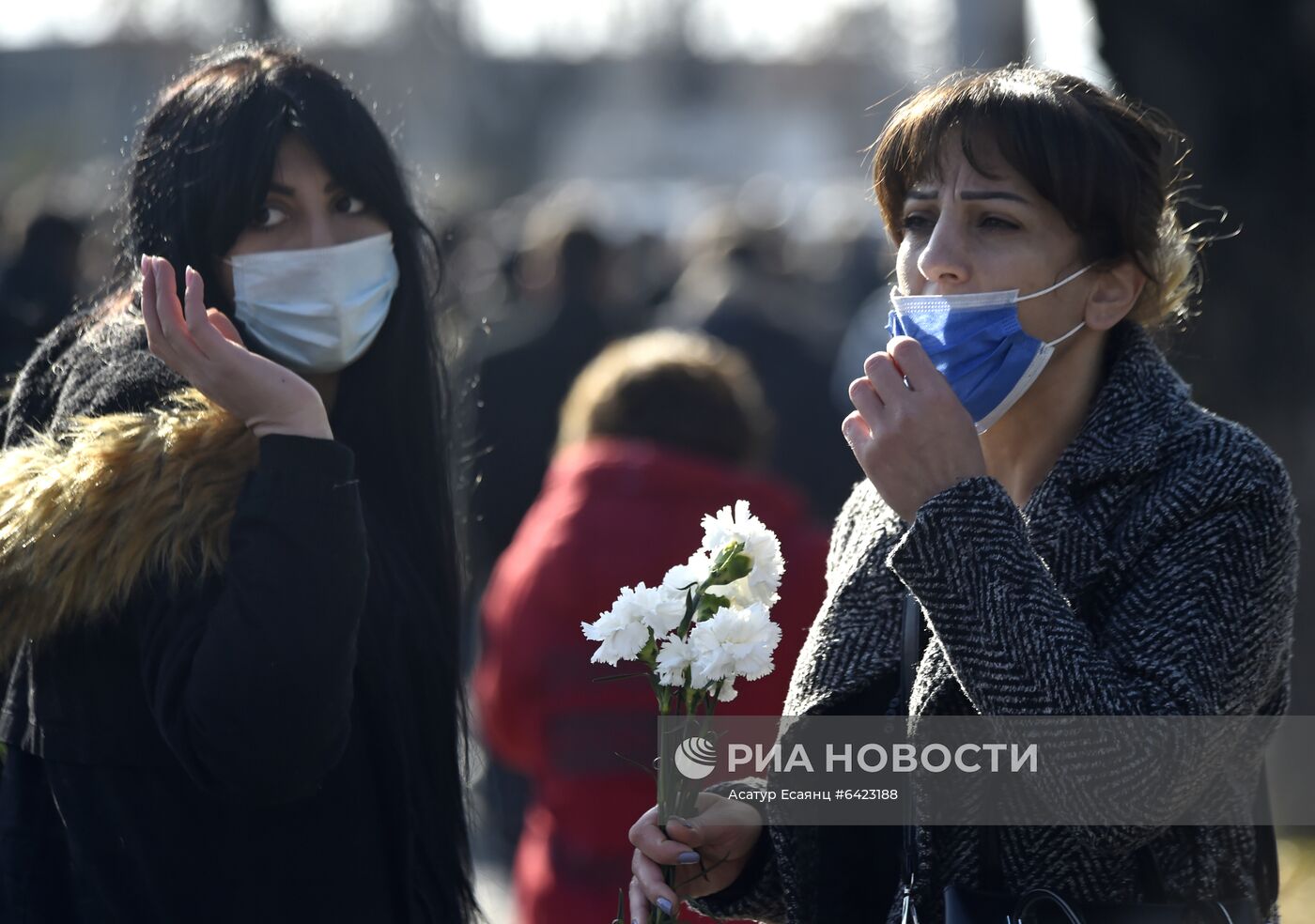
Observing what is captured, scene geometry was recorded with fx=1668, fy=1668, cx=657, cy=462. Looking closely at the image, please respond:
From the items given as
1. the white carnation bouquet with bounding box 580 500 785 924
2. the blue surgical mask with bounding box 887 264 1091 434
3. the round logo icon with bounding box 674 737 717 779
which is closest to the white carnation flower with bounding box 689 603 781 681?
the white carnation bouquet with bounding box 580 500 785 924

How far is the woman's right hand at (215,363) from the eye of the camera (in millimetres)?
2285

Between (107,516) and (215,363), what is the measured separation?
0.28 m

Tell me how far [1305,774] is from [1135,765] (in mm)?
4425

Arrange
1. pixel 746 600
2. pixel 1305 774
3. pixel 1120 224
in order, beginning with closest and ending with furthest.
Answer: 1. pixel 746 600
2. pixel 1120 224
3. pixel 1305 774

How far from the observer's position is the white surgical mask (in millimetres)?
2701

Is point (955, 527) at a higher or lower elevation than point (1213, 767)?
higher

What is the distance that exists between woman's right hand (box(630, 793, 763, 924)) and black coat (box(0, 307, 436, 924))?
0.46 meters

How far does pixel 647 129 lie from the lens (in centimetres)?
6341

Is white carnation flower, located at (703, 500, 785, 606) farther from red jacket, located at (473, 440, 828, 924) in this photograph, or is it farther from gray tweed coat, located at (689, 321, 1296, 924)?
red jacket, located at (473, 440, 828, 924)

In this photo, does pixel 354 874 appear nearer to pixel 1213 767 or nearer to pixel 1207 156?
pixel 1213 767

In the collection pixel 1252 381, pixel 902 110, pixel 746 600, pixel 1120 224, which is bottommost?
pixel 1252 381

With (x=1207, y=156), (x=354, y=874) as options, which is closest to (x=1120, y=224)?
(x=354, y=874)

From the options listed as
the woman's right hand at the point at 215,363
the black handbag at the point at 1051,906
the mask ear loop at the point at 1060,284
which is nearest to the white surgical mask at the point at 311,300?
the woman's right hand at the point at 215,363

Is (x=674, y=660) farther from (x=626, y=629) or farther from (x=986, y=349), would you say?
(x=986, y=349)
